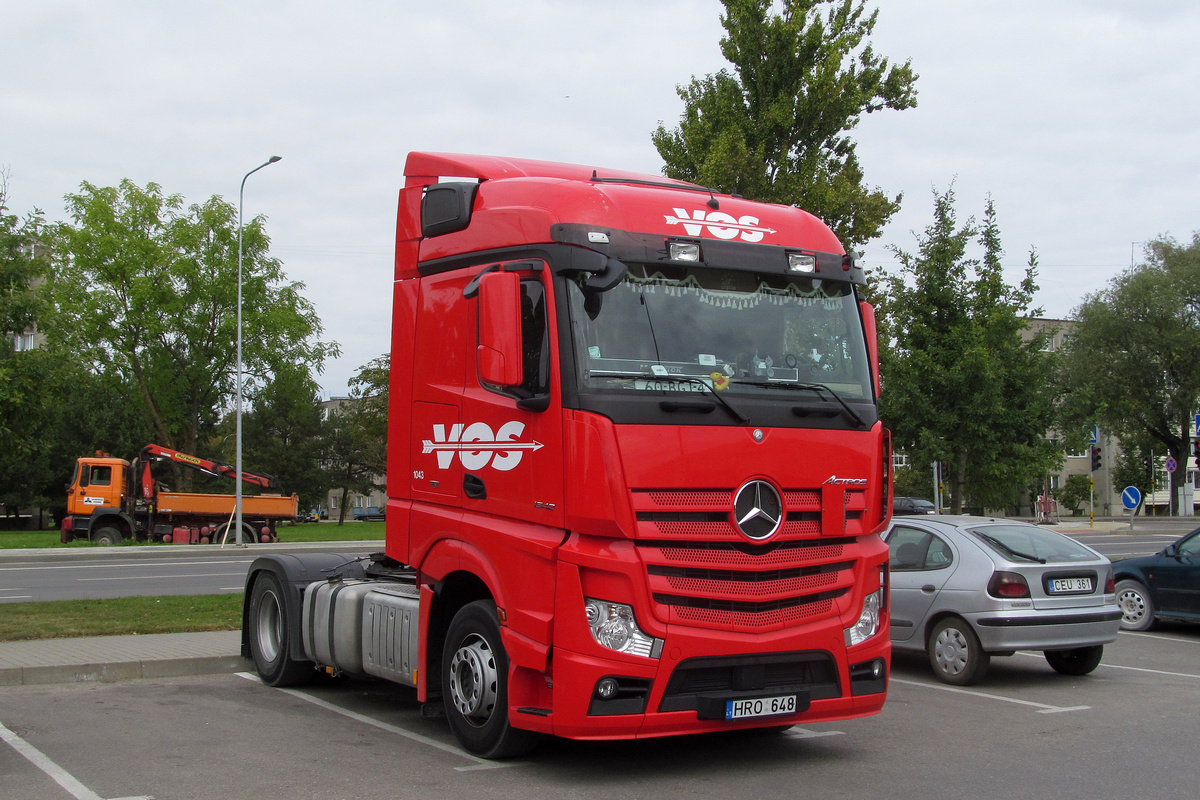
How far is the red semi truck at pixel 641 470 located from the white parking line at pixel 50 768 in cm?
201

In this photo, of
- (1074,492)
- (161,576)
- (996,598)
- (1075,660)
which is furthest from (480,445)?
(1074,492)

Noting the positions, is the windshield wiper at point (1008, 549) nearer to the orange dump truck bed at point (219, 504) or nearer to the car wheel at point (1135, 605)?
the car wheel at point (1135, 605)

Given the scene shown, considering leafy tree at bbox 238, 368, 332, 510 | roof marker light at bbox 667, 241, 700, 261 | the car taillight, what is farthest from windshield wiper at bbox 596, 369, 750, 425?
leafy tree at bbox 238, 368, 332, 510

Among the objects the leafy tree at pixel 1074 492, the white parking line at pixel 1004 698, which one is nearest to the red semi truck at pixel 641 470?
the white parking line at pixel 1004 698

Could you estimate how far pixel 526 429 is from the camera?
6125mm

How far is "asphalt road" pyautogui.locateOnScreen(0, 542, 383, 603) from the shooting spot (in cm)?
1700

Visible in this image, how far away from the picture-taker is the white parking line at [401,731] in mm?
6320

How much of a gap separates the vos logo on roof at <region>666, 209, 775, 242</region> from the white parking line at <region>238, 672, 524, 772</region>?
10.9ft

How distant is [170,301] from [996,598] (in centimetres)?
4011

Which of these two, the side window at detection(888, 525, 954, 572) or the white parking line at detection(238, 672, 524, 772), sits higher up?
the side window at detection(888, 525, 954, 572)

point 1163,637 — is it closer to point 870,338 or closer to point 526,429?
point 870,338

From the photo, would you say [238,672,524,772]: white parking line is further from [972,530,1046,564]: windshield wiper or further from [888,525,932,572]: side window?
[972,530,1046,564]: windshield wiper

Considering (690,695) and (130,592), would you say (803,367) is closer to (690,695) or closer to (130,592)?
(690,695)

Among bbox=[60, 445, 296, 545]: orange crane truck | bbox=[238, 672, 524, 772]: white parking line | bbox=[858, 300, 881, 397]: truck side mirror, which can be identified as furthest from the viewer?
bbox=[60, 445, 296, 545]: orange crane truck
